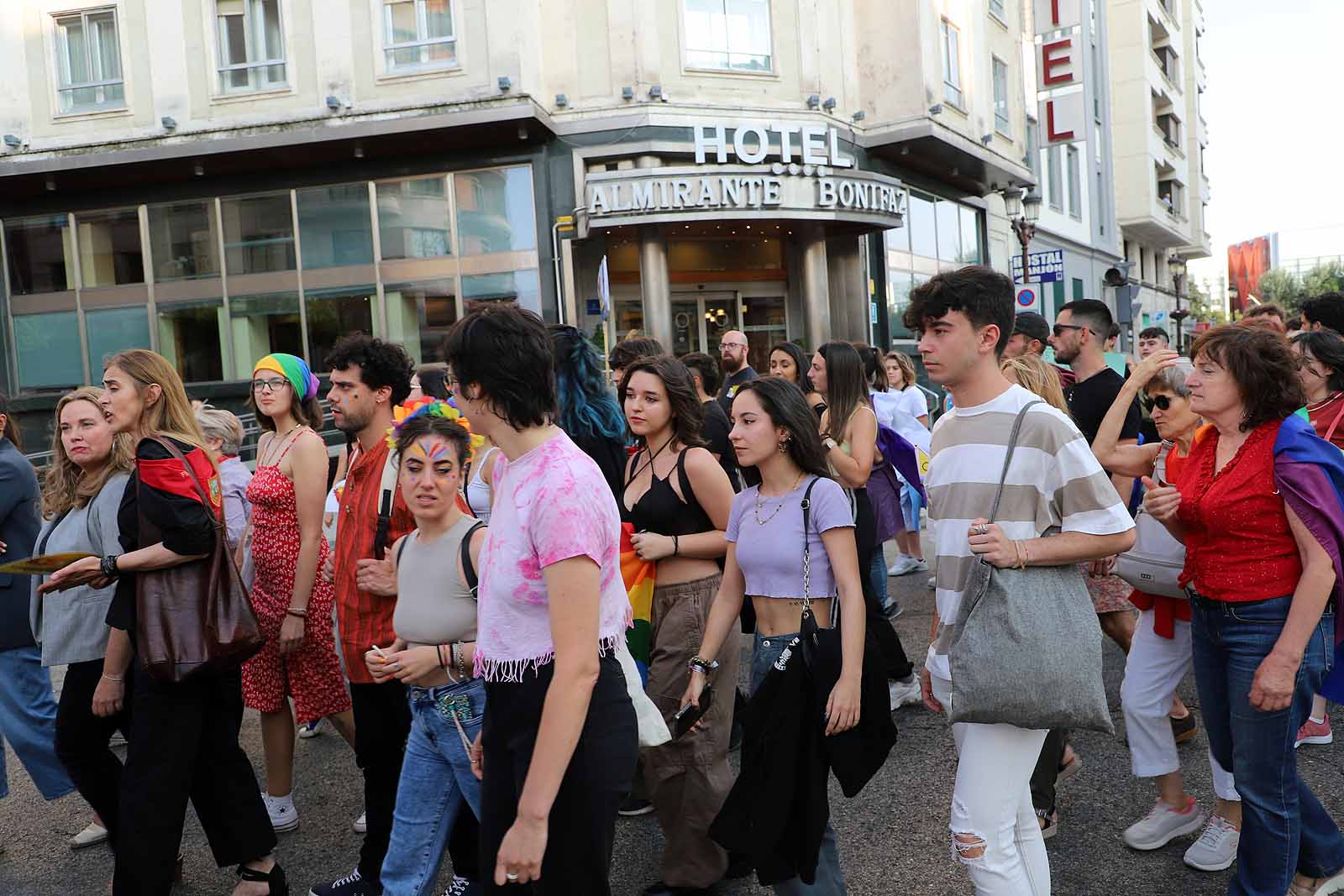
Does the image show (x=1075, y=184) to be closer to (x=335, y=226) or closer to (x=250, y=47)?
(x=335, y=226)

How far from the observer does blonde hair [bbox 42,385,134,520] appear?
378 cm

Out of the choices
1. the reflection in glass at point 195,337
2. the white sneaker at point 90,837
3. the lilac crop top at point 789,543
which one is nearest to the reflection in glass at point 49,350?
the reflection in glass at point 195,337

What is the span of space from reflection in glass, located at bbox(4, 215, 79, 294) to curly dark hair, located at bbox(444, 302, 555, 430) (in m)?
20.3

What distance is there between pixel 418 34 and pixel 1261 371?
16.9 metres

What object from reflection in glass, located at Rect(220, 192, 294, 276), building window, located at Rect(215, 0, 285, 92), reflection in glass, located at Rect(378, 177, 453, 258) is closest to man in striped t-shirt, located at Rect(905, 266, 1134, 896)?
reflection in glass, located at Rect(378, 177, 453, 258)

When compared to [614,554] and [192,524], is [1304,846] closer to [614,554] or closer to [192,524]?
[614,554]

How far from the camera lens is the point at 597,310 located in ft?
58.7

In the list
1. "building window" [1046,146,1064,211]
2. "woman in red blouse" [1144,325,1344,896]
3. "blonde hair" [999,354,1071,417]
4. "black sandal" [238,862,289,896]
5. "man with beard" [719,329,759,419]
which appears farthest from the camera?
"building window" [1046,146,1064,211]

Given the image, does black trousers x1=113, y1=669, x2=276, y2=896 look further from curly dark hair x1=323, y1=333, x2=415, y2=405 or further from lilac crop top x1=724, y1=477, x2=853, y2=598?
lilac crop top x1=724, y1=477, x2=853, y2=598

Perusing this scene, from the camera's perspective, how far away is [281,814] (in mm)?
4250

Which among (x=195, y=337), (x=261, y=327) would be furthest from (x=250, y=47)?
(x=195, y=337)

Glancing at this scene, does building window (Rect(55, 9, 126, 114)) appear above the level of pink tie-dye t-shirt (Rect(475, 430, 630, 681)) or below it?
above

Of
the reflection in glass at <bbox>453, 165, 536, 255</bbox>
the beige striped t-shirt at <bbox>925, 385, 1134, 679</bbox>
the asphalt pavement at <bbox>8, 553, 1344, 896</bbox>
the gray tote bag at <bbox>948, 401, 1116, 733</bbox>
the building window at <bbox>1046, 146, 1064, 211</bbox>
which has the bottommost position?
the asphalt pavement at <bbox>8, 553, 1344, 896</bbox>

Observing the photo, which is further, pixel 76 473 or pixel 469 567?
pixel 76 473
